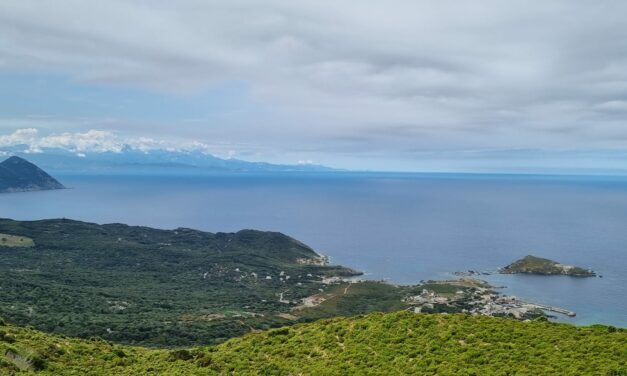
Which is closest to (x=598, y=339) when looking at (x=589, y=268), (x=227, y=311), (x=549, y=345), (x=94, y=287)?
(x=549, y=345)

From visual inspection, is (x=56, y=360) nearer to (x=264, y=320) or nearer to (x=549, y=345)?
(x=549, y=345)

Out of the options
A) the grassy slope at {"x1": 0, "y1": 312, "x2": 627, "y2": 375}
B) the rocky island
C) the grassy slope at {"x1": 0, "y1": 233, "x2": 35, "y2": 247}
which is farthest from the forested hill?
the rocky island

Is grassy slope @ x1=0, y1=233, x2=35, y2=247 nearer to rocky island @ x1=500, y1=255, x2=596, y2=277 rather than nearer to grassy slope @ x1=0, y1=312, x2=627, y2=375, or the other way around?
grassy slope @ x1=0, y1=312, x2=627, y2=375

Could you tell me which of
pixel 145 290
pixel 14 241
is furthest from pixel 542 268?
pixel 14 241

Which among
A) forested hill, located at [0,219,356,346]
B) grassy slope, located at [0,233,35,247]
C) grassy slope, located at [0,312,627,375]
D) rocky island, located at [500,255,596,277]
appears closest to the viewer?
grassy slope, located at [0,312,627,375]

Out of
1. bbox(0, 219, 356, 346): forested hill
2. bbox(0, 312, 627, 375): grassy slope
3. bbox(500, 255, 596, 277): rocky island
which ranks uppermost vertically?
bbox(0, 312, 627, 375): grassy slope

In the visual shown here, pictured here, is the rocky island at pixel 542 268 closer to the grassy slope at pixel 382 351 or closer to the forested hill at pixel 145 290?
the forested hill at pixel 145 290

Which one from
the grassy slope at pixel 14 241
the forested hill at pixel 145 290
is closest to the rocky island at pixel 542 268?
the forested hill at pixel 145 290

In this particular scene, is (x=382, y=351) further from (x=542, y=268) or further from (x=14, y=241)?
(x=14, y=241)
